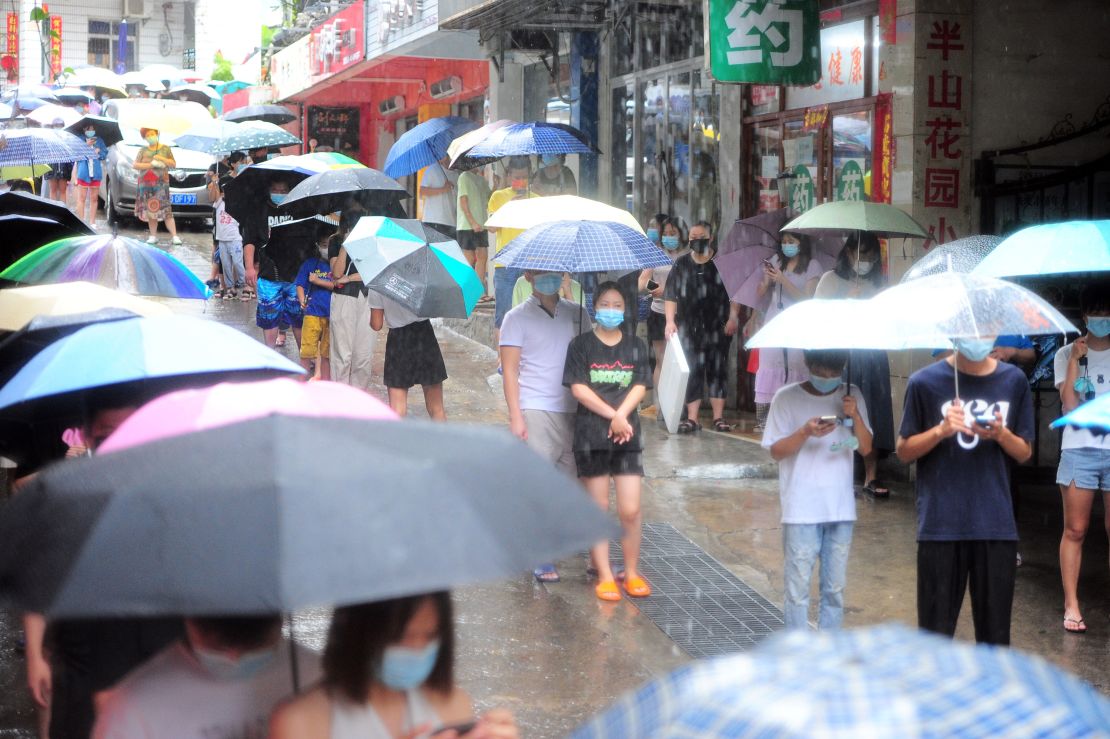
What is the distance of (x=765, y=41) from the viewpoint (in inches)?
404

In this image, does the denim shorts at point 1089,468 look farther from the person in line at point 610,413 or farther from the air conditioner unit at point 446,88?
the air conditioner unit at point 446,88

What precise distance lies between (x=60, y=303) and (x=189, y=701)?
8.63 ft

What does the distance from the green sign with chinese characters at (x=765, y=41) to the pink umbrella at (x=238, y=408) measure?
300 inches

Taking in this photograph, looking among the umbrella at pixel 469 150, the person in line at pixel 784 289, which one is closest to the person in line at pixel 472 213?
the umbrella at pixel 469 150

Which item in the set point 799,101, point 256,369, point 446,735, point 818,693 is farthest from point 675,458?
point 818,693

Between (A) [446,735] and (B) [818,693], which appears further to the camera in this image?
(A) [446,735]

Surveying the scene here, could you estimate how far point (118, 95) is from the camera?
31906mm

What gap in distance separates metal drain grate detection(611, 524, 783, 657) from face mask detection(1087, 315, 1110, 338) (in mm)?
2076

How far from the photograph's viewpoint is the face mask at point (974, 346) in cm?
529

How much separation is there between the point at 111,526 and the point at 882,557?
20.8 feet

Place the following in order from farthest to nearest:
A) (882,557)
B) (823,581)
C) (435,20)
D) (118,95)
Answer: (118,95) < (435,20) < (882,557) < (823,581)

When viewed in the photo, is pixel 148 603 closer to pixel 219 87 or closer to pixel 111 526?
pixel 111 526

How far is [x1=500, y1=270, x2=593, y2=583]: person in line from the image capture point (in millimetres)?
7543

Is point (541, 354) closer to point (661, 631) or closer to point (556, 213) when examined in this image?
point (556, 213)
